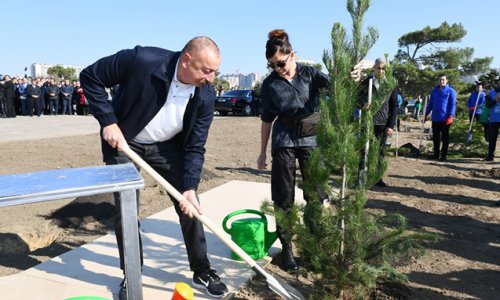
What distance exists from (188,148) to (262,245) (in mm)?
1066

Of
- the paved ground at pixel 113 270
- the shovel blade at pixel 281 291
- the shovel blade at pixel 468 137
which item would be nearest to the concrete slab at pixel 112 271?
the paved ground at pixel 113 270

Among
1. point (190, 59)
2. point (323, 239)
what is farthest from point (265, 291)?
point (190, 59)

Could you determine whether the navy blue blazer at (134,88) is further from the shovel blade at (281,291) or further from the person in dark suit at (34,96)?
the person in dark suit at (34,96)

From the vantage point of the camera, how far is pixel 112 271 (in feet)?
10.6

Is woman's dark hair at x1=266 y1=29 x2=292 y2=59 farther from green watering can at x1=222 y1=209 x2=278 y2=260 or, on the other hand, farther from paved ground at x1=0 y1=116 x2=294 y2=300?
paved ground at x1=0 y1=116 x2=294 y2=300

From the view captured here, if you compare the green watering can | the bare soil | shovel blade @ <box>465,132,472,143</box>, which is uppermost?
shovel blade @ <box>465,132,472,143</box>

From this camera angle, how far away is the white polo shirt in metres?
2.71

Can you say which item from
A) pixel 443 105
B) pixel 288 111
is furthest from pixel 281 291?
pixel 443 105

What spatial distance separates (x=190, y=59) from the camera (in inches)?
97.7

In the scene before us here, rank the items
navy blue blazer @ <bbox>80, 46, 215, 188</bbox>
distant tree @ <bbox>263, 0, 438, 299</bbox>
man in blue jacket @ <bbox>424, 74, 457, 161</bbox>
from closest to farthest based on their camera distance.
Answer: distant tree @ <bbox>263, 0, 438, 299</bbox> < navy blue blazer @ <bbox>80, 46, 215, 188</bbox> < man in blue jacket @ <bbox>424, 74, 457, 161</bbox>

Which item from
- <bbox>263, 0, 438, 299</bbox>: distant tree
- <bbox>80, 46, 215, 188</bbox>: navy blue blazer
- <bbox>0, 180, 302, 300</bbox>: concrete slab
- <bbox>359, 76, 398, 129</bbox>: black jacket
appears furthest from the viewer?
<bbox>359, 76, 398, 129</bbox>: black jacket

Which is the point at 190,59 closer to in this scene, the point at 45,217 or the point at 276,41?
the point at 276,41

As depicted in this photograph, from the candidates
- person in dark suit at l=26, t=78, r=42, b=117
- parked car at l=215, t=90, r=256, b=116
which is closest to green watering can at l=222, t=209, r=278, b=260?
person in dark suit at l=26, t=78, r=42, b=117

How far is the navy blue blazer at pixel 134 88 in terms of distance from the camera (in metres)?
2.64
